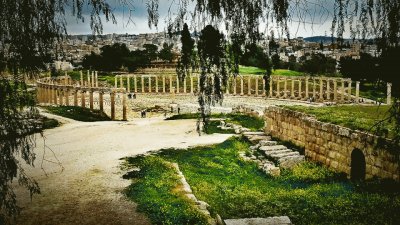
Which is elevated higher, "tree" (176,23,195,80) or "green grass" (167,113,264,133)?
"tree" (176,23,195,80)

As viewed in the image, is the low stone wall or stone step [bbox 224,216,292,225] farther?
the low stone wall

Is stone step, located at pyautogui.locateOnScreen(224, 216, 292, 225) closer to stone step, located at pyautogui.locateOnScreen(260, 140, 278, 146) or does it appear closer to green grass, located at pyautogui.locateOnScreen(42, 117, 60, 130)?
stone step, located at pyautogui.locateOnScreen(260, 140, 278, 146)

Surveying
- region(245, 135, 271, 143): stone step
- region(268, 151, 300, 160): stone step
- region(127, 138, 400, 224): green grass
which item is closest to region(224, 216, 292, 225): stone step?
region(127, 138, 400, 224): green grass

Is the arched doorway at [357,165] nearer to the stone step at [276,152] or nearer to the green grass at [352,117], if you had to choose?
the green grass at [352,117]

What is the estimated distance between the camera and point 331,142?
12164 millimetres

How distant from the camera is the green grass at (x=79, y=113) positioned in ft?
76.4

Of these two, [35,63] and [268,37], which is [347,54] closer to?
[268,37]

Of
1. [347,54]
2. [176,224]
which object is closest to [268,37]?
[347,54]

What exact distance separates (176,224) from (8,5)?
514 centimetres

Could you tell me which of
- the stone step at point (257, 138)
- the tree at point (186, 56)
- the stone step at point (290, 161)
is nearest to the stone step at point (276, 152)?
the stone step at point (290, 161)

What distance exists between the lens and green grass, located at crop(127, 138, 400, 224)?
772 centimetres

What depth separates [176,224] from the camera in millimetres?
6922

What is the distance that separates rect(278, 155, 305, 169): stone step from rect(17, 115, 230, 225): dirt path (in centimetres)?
398

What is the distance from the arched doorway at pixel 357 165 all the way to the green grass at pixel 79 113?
16834 millimetres
